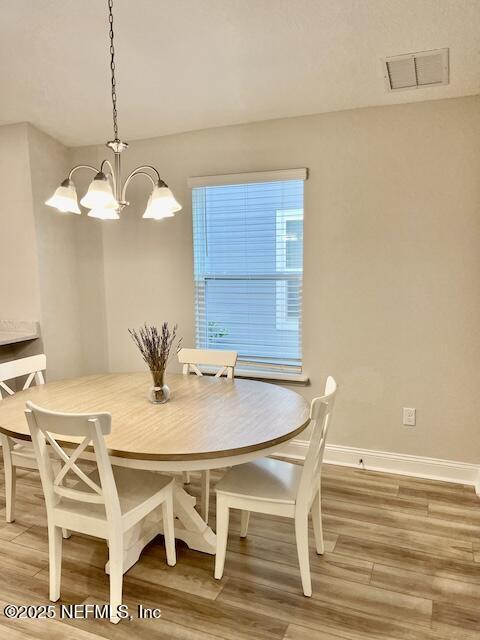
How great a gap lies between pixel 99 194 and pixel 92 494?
4.05 ft

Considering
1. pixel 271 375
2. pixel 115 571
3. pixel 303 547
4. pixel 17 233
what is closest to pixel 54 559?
pixel 115 571

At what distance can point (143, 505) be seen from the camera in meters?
1.87

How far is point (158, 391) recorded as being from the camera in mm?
Answer: 2256

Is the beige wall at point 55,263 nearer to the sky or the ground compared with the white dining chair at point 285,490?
nearer to the sky

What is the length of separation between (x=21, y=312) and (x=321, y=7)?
2.90 metres

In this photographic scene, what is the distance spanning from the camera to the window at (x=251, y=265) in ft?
10.5

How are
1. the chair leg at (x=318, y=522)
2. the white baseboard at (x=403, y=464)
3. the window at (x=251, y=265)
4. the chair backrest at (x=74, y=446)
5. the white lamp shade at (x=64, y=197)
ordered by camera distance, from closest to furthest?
the chair backrest at (x=74, y=446) < the white lamp shade at (x=64, y=197) < the chair leg at (x=318, y=522) < the white baseboard at (x=403, y=464) < the window at (x=251, y=265)

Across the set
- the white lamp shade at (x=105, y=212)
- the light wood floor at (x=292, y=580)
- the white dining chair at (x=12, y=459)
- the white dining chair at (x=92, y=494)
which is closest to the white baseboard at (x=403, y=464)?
the light wood floor at (x=292, y=580)

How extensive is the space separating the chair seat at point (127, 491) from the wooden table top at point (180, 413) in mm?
279

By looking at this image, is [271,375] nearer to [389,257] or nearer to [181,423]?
[389,257]

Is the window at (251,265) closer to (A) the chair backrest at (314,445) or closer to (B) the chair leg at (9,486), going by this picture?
(A) the chair backrest at (314,445)

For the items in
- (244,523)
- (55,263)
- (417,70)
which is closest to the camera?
(244,523)

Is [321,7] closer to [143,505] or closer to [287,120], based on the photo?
[287,120]

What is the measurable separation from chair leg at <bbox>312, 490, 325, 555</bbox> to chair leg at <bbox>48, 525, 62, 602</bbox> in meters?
1.15
